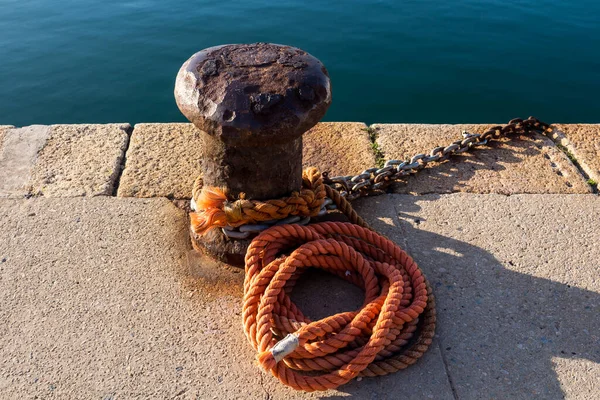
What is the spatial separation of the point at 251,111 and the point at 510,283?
1268mm

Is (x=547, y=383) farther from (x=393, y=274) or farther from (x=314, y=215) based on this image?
(x=314, y=215)

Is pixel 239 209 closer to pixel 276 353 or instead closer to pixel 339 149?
pixel 276 353

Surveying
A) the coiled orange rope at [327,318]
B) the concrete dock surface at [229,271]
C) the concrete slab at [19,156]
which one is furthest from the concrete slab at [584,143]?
the concrete slab at [19,156]

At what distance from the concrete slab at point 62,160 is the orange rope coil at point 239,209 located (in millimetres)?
826

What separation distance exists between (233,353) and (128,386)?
1.21 ft

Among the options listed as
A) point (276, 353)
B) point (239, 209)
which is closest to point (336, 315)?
point (276, 353)

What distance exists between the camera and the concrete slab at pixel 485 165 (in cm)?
297

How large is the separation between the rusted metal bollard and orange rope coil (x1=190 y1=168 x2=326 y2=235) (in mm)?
59

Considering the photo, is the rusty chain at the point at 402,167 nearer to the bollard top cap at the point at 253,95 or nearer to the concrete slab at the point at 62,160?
the bollard top cap at the point at 253,95

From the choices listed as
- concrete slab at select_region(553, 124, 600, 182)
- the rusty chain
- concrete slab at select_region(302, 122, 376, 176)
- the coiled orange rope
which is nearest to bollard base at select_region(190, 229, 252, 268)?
the coiled orange rope

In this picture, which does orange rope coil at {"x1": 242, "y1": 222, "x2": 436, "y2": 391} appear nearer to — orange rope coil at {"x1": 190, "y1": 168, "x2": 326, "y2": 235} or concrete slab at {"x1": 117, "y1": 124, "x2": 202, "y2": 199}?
orange rope coil at {"x1": 190, "y1": 168, "x2": 326, "y2": 235}

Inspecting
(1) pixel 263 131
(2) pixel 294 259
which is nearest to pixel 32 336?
(2) pixel 294 259

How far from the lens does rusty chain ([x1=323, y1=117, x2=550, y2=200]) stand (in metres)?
2.84

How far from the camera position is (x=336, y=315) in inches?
79.0
